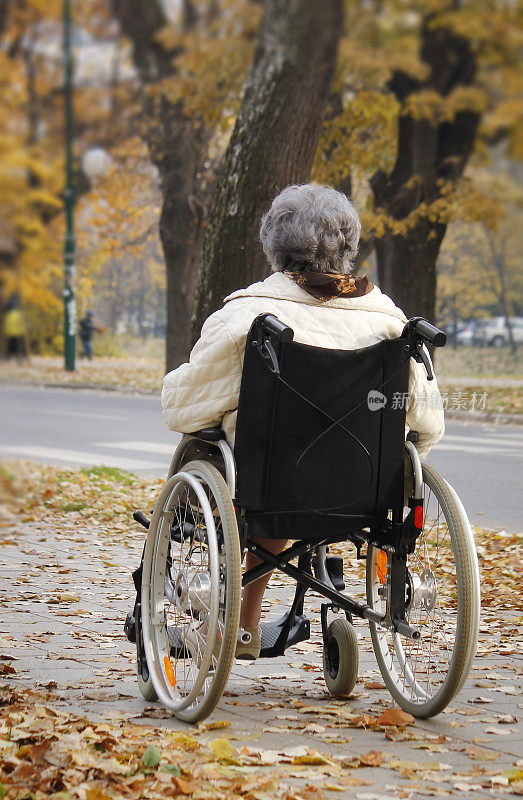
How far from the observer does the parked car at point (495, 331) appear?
31.7 m

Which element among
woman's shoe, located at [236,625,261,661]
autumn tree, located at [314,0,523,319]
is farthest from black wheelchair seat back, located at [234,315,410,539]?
autumn tree, located at [314,0,523,319]

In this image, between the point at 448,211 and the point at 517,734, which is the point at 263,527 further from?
the point at 448,211

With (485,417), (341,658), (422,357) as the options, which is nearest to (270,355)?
(422,357)

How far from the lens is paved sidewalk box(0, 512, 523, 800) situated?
3.00 metres

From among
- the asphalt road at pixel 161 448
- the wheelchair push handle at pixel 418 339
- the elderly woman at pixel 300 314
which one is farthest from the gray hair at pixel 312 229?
the asphalt road at pixel 161 448

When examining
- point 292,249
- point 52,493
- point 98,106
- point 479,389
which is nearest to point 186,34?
point 98,106

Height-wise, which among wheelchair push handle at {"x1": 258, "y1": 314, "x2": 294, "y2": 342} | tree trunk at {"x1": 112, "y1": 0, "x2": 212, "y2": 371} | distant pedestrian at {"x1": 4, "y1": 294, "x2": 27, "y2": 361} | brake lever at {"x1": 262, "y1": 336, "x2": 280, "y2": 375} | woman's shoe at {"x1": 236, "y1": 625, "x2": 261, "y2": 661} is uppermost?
tree trunk at {"x1": 112, "y1": 0, "x2": 212, "y2": 371}

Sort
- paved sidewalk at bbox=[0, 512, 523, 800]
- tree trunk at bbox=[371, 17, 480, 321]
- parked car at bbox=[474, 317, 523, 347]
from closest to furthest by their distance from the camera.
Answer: paved sidewalk at bbox=[0, 512, 523, 800] → tree trunk at bbox=[371, 17, 480, 321] → parked car at bbox=[474, 317, 523, 347]

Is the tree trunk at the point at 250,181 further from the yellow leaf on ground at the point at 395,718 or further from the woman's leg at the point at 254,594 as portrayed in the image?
the yellow leaf on ground at the point at 395,718

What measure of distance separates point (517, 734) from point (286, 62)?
2.14 metres

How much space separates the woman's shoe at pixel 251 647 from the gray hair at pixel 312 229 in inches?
45.7

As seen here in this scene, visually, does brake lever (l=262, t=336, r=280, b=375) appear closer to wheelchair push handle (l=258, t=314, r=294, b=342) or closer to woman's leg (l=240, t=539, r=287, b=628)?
wheelchair push handle (l=258, t=314, r=294, b=342)

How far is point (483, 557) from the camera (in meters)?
7.06

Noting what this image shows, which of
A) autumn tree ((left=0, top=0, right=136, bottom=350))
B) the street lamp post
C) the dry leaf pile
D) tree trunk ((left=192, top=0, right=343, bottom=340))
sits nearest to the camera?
autumn tree ((left=0, top=0, right=136, bottom=350))
